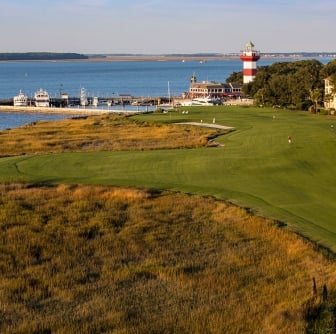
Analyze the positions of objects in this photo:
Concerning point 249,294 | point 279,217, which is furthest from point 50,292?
point 279,217

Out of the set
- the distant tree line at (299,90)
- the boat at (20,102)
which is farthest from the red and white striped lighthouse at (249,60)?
the boat at (20,102)

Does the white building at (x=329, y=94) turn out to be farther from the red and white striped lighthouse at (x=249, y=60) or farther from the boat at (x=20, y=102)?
the boat at (x=20, y=102)

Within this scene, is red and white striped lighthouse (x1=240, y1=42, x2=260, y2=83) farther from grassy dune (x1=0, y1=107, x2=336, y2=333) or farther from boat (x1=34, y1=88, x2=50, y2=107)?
grassy dune (x1=0, y1=107, x2=336, y2=333)

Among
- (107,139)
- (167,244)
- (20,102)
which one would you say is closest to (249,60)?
(20,102)

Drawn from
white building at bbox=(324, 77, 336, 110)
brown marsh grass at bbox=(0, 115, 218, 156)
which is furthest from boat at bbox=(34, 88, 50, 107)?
white building at bbox=(324, 77, 336, 110)

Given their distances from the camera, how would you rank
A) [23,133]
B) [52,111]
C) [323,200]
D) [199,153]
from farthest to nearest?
[52,111], [23,133], [199,153], [323,200]

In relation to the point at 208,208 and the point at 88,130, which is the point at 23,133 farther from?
the point at 208,208
